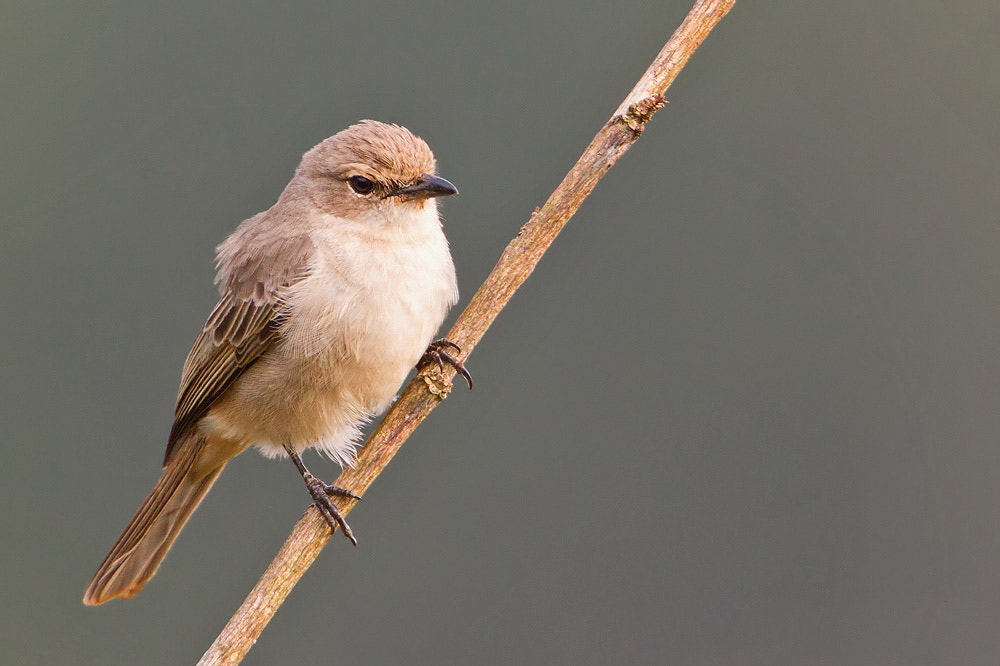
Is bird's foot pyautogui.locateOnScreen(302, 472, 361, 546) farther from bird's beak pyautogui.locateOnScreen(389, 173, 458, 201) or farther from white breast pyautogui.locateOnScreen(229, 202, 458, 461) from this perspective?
bird's beak pyautogui.locateOnScreen(389, 173, 458, 201)

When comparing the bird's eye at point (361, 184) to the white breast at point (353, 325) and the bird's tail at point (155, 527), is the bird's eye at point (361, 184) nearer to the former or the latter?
the white breast at point (353, 325)

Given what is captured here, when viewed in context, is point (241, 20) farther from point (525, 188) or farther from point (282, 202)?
point (282, 202)

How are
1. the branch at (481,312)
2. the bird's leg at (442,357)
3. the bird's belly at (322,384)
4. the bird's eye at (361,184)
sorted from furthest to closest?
the bird's eye at (361,184)
the bird's belly at (322,384)
the bird's leg at (442,357)
the branch at (481,312)

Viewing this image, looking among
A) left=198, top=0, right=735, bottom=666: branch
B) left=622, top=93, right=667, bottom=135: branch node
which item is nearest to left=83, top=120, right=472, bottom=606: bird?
left=198, top=0, right=735, bottom=666: branch

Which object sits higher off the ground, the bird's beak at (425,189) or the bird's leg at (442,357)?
the bird's beak at (425,189)

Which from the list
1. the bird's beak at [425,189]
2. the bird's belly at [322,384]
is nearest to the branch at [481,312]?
the bird's belly at [322,384]

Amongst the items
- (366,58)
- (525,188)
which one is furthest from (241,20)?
(525,188)

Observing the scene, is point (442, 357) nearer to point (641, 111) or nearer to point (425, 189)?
point (425, 189)

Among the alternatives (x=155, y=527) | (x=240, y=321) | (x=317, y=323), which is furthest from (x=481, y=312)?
(x=155, y=527)
